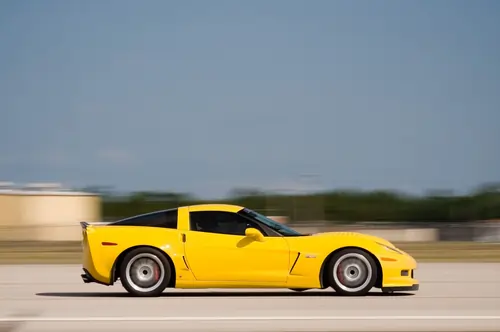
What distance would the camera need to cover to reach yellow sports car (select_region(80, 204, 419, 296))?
12.3 meters

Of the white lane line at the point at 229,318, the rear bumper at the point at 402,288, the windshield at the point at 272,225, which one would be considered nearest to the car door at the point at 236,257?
the windshield at the point at 272,225

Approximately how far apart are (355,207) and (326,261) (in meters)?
71.0

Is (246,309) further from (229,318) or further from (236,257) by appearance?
(236,257)

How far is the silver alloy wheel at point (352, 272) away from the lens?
12242 millimetres

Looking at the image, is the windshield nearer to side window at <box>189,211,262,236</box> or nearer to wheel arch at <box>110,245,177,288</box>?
side window at <box>189,211,262,236</box>

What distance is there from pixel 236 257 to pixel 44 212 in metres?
49.4

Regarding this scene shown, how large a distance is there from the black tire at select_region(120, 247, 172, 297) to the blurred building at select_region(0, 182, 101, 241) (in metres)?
41.6

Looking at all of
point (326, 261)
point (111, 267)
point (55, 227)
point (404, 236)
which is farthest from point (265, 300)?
point (404, 236)

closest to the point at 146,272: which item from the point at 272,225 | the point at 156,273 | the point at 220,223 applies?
the point at 156,273

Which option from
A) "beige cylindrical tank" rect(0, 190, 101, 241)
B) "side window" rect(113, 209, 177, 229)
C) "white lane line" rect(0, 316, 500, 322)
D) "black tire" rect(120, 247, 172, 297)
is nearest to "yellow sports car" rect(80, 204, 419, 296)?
"black tire" rect(120, 247, 172, 297)

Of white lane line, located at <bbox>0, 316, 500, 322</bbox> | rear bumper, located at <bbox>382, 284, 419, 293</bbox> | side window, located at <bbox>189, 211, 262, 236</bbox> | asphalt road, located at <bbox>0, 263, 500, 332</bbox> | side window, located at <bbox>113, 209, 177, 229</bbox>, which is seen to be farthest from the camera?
side window, located at <bbox>113, 209, 177, 229</bbox>

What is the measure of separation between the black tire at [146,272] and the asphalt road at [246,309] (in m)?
0.19

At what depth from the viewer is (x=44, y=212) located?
6028 centimetres

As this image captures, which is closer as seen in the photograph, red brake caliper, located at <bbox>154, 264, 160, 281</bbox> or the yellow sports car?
the yellow sports car
